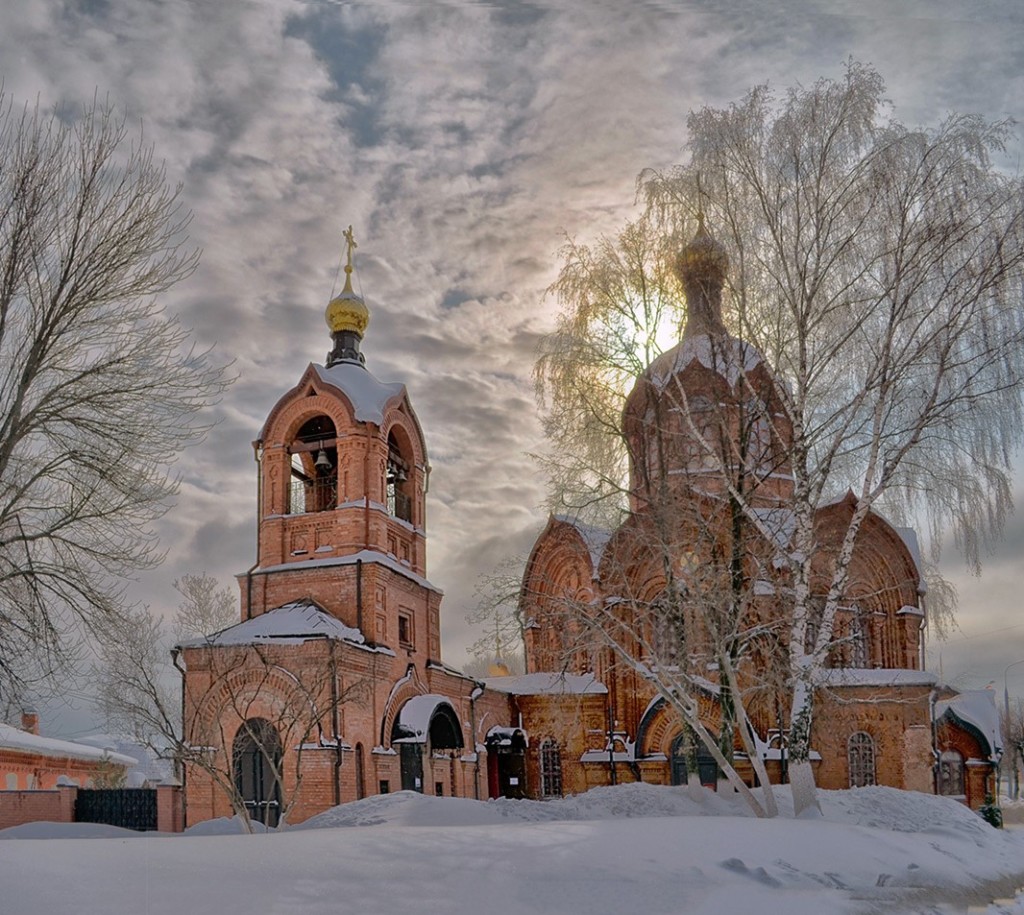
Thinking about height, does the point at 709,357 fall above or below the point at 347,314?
below

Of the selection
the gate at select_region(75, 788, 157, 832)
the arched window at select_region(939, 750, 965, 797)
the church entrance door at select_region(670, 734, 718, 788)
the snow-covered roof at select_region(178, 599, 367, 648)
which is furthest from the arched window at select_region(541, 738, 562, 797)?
the gate at select_region(75, 788, 157, 832)

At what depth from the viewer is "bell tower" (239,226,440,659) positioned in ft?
70.8

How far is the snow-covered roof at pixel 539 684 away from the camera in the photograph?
2589 centimetres

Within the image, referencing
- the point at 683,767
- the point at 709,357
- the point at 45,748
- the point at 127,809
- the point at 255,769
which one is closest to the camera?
the point at 709,357

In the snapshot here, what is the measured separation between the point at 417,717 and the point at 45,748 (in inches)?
771

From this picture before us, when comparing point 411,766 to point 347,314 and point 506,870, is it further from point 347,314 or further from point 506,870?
point 506,870

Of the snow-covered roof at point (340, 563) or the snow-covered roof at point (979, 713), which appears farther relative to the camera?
the snow-covered roof at point (979, 713)

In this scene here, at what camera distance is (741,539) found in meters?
13.3

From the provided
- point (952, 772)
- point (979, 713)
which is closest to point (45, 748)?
point (952, 772)

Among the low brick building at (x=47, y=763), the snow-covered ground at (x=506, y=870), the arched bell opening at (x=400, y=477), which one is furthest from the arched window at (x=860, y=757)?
the low brick building at (x=47, y=763)

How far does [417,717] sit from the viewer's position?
20.9 metres

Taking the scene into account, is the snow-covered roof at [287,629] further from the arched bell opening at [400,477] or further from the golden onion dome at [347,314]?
the golden onion dome at [347,314]

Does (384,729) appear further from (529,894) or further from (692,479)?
(529,894)

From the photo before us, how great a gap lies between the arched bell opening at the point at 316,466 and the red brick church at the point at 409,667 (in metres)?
0.05
